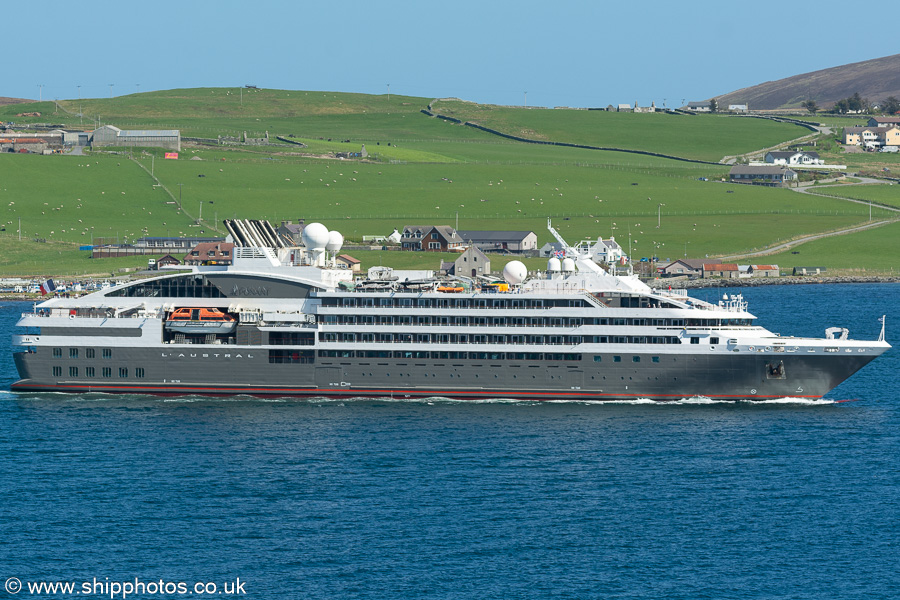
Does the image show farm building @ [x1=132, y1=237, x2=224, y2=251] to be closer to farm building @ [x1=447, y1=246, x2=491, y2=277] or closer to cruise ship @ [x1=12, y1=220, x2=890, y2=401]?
farm building @ [x1=447, y1=246, x2=491, y2=277]

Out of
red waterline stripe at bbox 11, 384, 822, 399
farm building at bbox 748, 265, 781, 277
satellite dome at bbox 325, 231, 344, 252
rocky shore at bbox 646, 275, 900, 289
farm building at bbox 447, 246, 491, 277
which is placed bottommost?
red waterline stripe at bbox 11, 384, 822, 399

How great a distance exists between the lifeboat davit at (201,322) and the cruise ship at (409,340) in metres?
0.09

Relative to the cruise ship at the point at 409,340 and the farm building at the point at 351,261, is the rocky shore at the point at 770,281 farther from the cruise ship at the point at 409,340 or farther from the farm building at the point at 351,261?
the cruise ship at the point at 409,340

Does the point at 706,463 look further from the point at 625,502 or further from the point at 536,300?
the point at 536,300

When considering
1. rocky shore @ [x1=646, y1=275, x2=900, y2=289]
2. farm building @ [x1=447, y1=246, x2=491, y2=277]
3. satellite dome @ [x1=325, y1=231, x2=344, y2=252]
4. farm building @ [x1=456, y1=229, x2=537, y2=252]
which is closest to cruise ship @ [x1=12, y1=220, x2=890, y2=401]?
satellite dome @ [x1=325, y1=231, x2=344, y2=252]

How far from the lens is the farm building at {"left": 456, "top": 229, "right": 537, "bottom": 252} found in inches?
6112

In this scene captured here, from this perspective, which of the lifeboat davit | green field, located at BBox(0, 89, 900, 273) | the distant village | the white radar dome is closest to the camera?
the lifeboat davit

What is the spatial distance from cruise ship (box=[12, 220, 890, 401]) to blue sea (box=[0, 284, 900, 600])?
1.72 meters

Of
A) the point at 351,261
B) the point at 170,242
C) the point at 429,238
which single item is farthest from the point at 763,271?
the point at 170,242

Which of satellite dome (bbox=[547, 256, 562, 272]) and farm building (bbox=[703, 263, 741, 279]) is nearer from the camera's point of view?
satellite dome (bbox=[547, 256, 562, 272])

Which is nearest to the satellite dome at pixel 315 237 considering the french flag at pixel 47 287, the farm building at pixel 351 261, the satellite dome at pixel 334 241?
the satellite dome at pixel 334 241

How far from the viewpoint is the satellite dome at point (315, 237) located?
73.1 m

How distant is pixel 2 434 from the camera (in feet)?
198

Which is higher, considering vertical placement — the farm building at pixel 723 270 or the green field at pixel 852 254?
the green field at pixel 852 254
